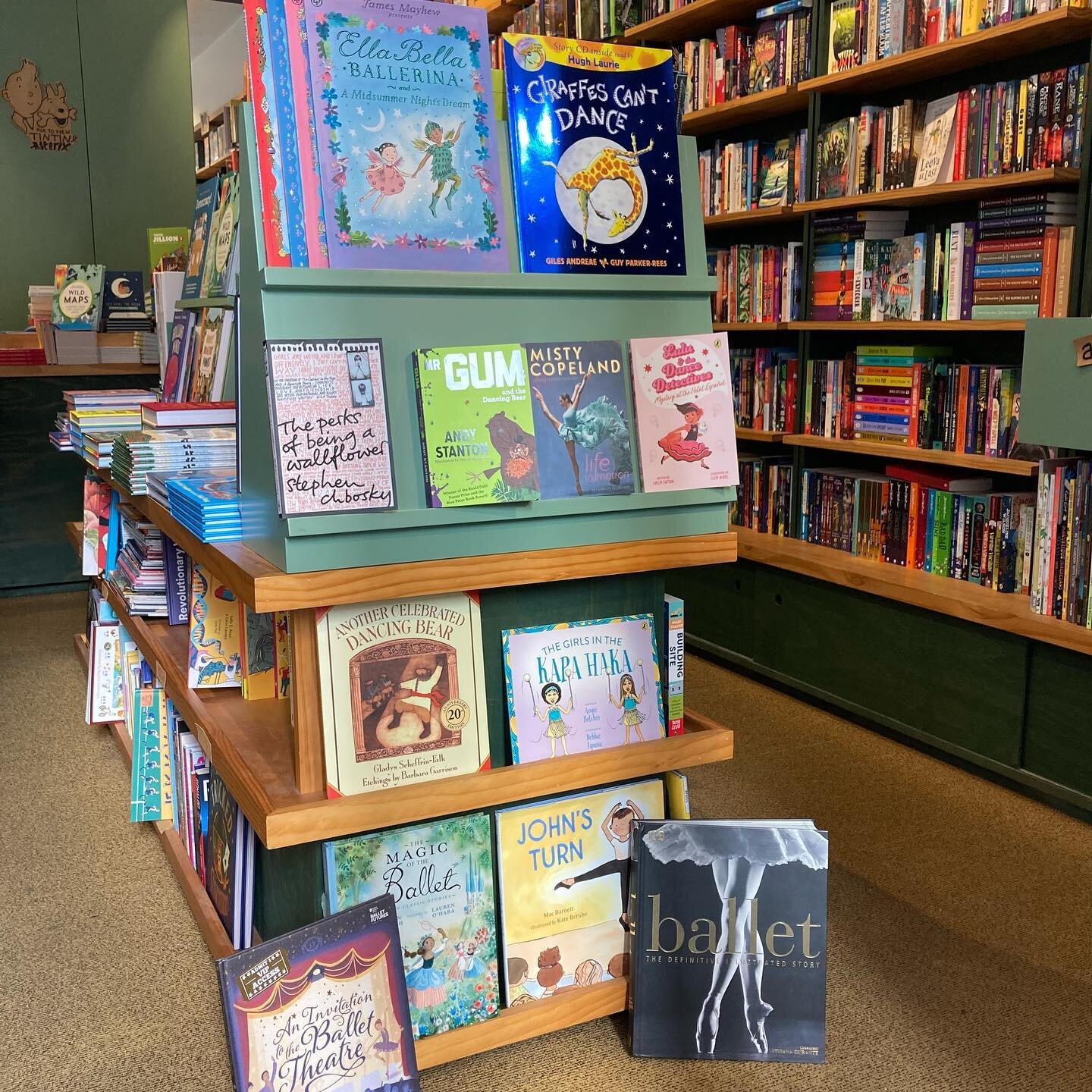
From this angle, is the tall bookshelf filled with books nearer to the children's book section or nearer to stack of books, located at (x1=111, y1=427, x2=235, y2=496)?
the children's book section

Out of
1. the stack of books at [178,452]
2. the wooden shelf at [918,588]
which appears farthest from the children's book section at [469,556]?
the wooden shelf at [918,588]

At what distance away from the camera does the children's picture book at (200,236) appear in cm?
267

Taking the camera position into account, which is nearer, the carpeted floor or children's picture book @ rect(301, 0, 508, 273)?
children's picture book @ rect(301, 0, 508, 273)

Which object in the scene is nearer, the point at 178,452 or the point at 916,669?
the point at 178,452

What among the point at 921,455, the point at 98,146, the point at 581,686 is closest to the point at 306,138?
the point at 581,686

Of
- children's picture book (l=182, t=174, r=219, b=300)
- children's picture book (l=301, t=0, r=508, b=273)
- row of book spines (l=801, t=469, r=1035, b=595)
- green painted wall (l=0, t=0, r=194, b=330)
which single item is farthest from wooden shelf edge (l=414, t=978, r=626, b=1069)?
green painted wall (l=0, t=0, r=194, b=330)

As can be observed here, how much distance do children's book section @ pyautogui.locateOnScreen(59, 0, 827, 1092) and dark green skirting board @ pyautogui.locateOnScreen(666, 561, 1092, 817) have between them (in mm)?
1193

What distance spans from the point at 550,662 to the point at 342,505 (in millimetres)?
443

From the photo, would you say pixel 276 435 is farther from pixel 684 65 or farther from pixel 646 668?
pixel 684 65

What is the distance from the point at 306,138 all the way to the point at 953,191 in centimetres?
201

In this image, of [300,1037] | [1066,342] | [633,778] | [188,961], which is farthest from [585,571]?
[1066,342]

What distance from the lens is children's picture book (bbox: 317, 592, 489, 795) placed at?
5.13 ft

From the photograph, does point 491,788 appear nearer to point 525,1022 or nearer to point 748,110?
point 525,1022

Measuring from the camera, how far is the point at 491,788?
1.65 metres
